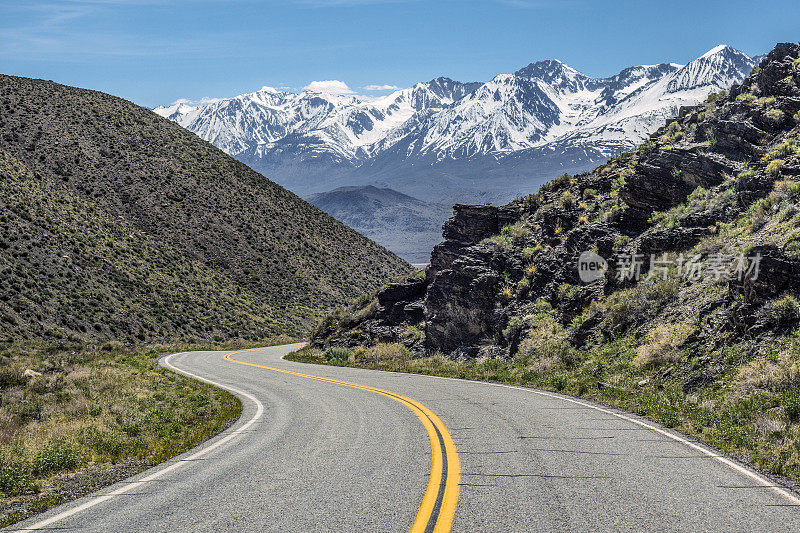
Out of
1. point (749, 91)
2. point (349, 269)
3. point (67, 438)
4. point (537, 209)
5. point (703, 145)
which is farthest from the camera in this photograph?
point (349, 269)

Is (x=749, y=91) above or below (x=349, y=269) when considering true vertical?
above

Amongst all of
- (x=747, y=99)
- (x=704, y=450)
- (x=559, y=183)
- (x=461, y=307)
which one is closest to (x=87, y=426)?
(x=704, y=450)

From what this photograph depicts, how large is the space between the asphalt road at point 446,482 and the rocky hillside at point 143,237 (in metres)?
39.5

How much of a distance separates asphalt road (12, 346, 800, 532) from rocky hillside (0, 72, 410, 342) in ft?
130

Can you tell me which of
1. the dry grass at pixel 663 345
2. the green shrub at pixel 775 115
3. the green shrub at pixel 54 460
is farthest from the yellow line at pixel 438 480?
the green shrub at pixel 775 115

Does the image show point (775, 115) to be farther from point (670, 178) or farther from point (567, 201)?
point (567, 201)

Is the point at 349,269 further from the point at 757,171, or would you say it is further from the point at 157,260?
the point at 757,171

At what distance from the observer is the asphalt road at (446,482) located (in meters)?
5.65

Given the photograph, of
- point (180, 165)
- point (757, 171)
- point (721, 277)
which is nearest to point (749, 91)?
point (757, 171)

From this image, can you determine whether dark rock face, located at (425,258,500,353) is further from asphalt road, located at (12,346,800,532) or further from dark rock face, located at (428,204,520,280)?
asphalt road, located at (12,346,800,532)

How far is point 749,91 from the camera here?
23906 millimetres

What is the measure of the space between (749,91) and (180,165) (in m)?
75.9

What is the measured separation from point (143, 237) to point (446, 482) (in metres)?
67.5

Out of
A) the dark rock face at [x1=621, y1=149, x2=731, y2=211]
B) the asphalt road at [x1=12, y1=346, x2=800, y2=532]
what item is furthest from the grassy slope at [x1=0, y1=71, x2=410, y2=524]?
the dark rock face at [x1=621, y1=149, x2=731, y2=211]
